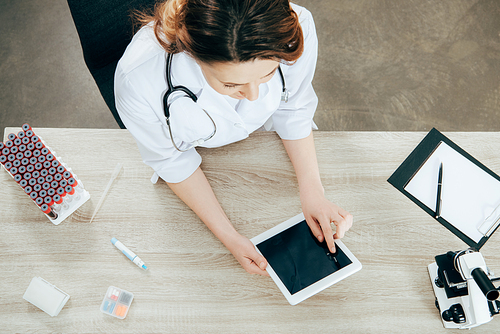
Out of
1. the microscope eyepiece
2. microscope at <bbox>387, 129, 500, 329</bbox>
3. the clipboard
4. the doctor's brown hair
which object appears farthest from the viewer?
the clipboard

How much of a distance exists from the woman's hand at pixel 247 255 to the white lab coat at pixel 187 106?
25cm

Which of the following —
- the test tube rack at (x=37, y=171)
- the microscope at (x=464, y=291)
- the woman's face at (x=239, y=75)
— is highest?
the woman's face at (x=239, y=75)

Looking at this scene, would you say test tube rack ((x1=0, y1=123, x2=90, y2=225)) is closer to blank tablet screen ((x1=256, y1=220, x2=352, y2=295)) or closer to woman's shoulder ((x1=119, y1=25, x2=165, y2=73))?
woman's shoulder ((x1=119, y1=25, x2=165, y2=73))

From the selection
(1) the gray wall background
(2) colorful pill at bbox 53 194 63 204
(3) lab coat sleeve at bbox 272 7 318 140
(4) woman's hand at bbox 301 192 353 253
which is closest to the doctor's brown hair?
(3) lab coat sleeve at bbox 272 7 318 140

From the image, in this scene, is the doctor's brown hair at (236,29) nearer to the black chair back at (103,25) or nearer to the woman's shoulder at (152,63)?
the woman's shoulder at (152,63)

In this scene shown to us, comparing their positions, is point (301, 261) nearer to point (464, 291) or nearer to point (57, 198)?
point (464, 291)

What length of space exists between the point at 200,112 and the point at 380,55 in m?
1.79

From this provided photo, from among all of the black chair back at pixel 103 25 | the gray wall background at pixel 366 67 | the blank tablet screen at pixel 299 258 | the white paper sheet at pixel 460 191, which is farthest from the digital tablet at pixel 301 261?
the gray wall background at pixel 366 67

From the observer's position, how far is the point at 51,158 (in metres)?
0.94

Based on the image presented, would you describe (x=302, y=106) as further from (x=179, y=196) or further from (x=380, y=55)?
(x=380, y=55)

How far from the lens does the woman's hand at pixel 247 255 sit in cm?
90

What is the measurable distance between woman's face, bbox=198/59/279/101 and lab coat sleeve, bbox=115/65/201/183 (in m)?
0.19

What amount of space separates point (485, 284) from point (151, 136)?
35.9 inches

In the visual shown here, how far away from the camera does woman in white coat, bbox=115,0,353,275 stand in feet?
2.08
